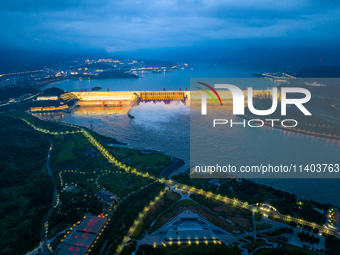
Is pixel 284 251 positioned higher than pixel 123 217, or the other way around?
pixel 123 217

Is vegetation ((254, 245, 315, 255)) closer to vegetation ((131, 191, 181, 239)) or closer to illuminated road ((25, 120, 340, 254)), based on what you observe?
illuminated road ((25, 120, 340, 254))

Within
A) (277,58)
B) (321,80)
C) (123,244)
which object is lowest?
(123,244)

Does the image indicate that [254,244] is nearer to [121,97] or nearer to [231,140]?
[231,140]

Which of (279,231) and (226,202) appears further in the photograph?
(226,202)

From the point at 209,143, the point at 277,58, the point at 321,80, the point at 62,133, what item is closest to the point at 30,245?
the point at 209,143

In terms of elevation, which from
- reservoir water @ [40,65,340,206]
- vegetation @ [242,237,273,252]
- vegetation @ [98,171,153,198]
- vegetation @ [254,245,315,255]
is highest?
reservoir water @ [40,65,340,206]

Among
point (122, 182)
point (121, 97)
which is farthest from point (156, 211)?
point (121, 97)

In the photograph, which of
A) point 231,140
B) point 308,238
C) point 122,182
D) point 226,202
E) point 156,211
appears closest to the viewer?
point 308,238

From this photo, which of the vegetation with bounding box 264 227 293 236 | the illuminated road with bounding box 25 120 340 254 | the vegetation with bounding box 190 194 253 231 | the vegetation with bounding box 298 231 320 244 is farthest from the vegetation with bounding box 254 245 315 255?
the illuminated road with bounding box 25 120 340 254

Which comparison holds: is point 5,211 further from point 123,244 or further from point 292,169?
point 292,169
